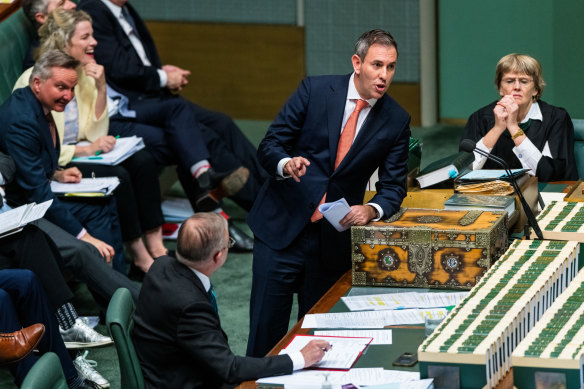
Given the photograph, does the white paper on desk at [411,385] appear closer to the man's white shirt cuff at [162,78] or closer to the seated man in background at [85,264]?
the seated man in background at [85,264]

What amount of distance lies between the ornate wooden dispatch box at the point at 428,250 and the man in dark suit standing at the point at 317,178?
155 mm

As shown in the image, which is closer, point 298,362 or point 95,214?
point 298,362

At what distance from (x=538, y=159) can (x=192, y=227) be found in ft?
6.59

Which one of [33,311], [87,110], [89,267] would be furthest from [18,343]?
[87,110]

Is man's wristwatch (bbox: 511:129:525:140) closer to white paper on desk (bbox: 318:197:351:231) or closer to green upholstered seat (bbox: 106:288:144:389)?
white paper on desk (bbox: 318:197:351:231)

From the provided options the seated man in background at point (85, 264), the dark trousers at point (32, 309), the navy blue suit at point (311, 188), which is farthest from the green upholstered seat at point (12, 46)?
the navy blue suit at point (311, 188)

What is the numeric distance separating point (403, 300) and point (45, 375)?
1.18 metres

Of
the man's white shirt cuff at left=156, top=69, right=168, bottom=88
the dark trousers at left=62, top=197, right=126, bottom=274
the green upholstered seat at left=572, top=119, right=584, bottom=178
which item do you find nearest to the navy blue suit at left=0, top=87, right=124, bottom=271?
the dark trousers at left=62, top=197, right=126, bottom=274

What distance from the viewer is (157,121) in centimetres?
580

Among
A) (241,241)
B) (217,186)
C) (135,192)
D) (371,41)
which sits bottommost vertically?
(241,241)

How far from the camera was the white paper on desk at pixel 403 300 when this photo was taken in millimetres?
3047

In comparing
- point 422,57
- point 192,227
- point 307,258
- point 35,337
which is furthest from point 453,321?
point 422,57

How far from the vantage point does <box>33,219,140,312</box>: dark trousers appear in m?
4.38

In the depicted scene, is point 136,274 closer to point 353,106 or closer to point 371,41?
point 353,106
